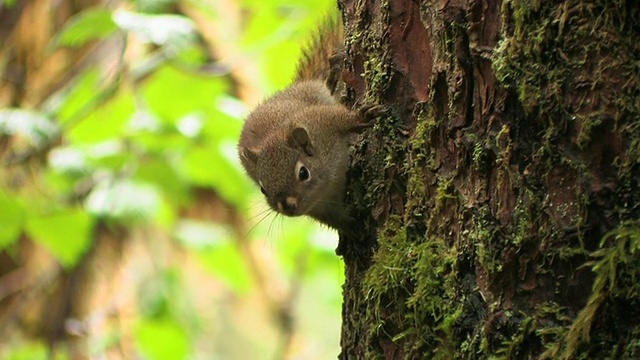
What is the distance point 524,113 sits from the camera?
150 centimetres

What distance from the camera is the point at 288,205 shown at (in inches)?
108

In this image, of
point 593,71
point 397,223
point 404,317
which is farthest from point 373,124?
point 593,71

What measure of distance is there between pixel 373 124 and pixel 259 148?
103 cm

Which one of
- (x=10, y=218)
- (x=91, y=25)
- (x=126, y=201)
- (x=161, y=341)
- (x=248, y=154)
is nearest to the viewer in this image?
(x=248, y=154)

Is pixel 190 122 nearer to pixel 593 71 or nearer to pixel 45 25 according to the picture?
pixel 45 25

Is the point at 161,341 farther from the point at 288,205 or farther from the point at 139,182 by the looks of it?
the point at 288,205

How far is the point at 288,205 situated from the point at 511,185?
1.32 metres

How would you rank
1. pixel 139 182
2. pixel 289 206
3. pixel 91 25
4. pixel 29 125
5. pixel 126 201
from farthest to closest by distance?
pixel 139 182
pixel 126 201
pixel 29 125
pixel 91 25
pixel 289 206

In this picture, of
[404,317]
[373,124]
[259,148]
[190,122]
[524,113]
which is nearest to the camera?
[524,113]

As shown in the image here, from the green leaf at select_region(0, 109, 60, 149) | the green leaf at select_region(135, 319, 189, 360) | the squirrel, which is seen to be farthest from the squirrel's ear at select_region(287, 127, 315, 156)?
the green leaf at select_region(135, 319, 189, 360)

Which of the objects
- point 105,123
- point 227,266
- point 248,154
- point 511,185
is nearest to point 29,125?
point 105,123

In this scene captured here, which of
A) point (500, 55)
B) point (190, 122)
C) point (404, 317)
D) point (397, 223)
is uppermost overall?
point (500, 55)

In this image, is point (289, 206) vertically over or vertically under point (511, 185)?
under

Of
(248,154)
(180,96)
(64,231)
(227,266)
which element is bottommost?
(227,266)
